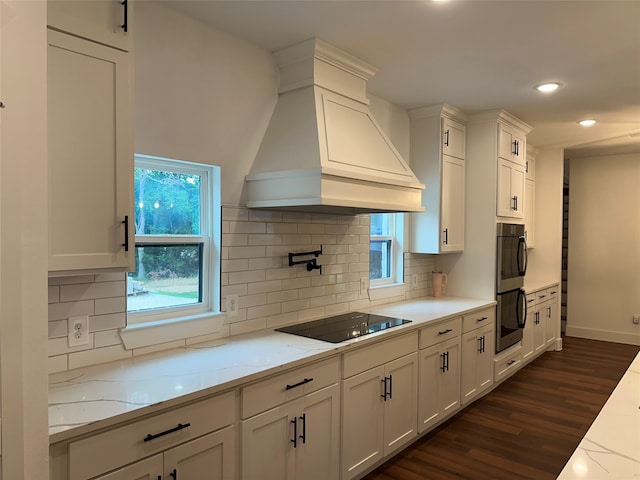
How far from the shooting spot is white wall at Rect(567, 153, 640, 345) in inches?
235

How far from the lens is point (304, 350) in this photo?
2.33 metres

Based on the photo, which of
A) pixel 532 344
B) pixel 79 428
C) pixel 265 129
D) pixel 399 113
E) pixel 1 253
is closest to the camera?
pixel 1 253

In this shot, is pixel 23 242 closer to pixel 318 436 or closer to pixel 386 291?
pixel 318 436

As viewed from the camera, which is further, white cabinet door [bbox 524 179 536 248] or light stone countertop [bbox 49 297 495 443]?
white cabinet door [bbox 524 179 536 248]

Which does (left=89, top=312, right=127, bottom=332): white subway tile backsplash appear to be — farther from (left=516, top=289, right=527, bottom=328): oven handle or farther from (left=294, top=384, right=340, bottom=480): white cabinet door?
(left=516, top=289, right=527, bottom=328): oven handle

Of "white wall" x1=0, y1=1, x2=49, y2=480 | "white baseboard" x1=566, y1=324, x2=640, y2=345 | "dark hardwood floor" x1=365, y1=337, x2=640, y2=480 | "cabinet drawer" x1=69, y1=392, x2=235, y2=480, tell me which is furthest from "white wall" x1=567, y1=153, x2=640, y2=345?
"white wall" x1=0, y1=1, x2=49, y2=480

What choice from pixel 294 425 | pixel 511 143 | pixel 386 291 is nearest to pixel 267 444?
pixel 294 425

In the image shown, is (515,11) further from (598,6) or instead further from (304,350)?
(304,350)

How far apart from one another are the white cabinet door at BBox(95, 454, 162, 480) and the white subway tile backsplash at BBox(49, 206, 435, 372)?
1.94ft

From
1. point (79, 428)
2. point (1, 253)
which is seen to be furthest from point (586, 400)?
point (1, 253)

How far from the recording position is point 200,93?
2.44 meters

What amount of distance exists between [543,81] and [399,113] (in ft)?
3.77

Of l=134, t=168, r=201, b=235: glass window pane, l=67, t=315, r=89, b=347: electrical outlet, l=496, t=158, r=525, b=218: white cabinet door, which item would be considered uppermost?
l=496, t=158, r=525, b=218: white cabinet door

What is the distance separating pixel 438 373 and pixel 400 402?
515 mm
